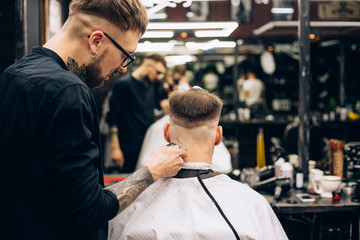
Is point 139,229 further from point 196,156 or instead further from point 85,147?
point 85,147

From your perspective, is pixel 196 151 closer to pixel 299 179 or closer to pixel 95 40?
pixel 95 40

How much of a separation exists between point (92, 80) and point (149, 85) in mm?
2530

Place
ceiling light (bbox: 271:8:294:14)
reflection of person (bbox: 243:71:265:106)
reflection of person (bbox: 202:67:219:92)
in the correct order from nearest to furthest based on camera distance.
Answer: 1. reflection of person (bbox: 243:71:265:106)
2. reflection of person (bbox: 202:67:219:92)
3. ceiling light (bbox: 271:8:294:14)

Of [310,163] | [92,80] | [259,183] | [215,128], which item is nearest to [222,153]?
[259,183]

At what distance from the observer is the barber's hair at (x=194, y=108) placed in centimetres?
157

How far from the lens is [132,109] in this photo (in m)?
3.58

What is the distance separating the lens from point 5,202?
0.99 meters

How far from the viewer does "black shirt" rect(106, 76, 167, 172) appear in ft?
11.6

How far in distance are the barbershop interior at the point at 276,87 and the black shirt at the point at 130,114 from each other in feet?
0.98

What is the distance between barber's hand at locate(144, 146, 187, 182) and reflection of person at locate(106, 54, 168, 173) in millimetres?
2232

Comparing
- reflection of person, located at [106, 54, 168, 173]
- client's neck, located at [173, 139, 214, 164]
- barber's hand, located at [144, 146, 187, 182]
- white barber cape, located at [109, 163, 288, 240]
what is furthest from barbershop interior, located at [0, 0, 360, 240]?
barber's hand, located at [144, 146, 187, 182]

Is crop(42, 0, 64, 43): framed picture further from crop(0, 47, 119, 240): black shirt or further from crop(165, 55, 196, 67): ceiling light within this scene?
crop(165, 55, 196, 67): ceiling light

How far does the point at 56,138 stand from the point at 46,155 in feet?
0.22

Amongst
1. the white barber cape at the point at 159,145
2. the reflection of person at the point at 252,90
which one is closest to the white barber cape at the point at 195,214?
the white barber cape at the point at 159,145
